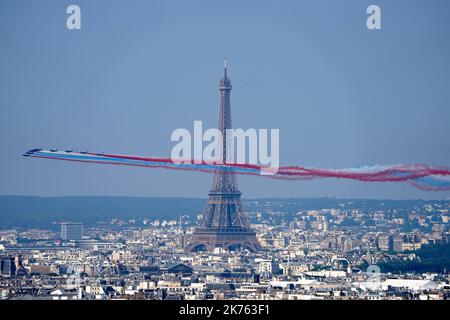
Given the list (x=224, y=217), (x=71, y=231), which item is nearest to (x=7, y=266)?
(x=224, y=217)

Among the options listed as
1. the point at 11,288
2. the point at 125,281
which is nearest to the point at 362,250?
the point at 125,281

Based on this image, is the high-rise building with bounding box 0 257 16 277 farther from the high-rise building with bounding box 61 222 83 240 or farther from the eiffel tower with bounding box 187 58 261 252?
the high-rise building with bounding box 61 222 83 240

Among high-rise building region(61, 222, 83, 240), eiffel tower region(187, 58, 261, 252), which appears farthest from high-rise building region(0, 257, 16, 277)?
high-rise building region(61, 222, 83, 240)

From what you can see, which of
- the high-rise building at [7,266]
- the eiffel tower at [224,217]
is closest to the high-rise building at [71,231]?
the eiffel tower at [224,217]

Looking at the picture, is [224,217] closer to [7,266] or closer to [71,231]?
[7,266]
